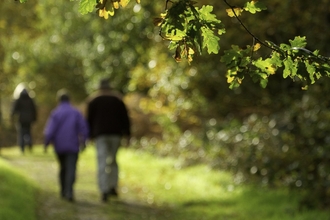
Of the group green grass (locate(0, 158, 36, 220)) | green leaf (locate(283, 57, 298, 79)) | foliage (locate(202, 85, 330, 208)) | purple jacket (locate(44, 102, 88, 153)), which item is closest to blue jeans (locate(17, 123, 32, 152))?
green grass (locate(0, 158, 36, 220))

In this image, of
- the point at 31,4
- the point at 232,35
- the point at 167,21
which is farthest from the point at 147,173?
the point at 31,4

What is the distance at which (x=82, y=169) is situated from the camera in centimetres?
1895

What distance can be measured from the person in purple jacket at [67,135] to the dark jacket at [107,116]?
0.22 m

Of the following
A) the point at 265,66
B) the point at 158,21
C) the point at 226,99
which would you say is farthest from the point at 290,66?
the point at 226,99

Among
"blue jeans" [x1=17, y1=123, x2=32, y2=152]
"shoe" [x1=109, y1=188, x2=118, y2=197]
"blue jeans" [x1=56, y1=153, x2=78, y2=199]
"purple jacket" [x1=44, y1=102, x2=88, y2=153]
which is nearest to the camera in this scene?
"purple jacket" [x1=44, y1=102, x2=88, y2=153]

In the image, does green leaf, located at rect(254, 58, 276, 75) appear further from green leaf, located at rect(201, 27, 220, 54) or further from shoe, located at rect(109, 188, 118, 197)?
shoe, located at rect(109, 188, 118, 197)

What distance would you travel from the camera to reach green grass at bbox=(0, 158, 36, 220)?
1002 cm

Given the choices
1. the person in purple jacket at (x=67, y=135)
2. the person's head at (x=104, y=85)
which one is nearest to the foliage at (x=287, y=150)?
the person's head at (x=104, y=85)

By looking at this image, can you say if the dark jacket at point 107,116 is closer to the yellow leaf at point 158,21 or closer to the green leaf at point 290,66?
the green leaf at point 290,66

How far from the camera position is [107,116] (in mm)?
12844

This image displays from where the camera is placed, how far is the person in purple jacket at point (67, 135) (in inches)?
492

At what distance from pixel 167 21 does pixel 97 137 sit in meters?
9.15

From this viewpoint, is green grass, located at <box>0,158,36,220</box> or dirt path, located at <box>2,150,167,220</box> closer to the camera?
green grass, located at <box>0,158,36,220</box>

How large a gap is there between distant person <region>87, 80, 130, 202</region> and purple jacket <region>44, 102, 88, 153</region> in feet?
1.34
